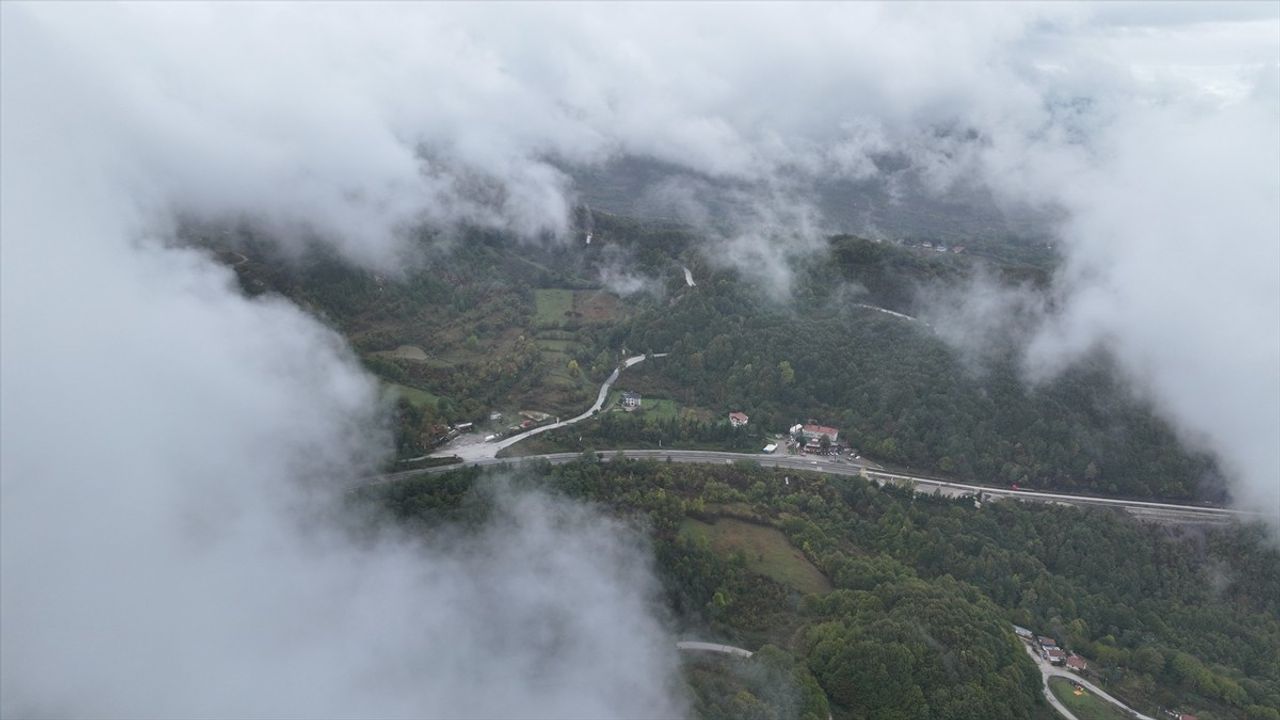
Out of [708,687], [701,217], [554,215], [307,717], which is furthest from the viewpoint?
[701,217]

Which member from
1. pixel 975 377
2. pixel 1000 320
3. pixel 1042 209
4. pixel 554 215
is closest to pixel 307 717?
pixel 975 377

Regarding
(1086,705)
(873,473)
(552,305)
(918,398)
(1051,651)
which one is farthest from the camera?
(552,305)

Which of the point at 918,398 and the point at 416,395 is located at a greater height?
the point at 416,395

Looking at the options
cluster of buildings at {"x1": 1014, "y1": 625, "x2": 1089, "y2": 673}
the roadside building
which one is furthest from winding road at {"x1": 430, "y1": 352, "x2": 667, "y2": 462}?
cluster of buildings at {"x1": 1014, "y1": 625, "x2": 1089, "y2": 673}

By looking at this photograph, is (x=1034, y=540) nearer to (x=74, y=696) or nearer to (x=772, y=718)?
(x=772, y=718)

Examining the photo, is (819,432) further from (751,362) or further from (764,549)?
(764,549)

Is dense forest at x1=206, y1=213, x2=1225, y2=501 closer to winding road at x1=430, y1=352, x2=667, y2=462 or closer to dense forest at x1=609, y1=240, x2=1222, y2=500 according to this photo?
dense forest at x1=609, y1=240, x2=1222, y2=500

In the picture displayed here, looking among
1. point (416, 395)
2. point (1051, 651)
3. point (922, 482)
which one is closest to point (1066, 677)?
point (1051, 651)
